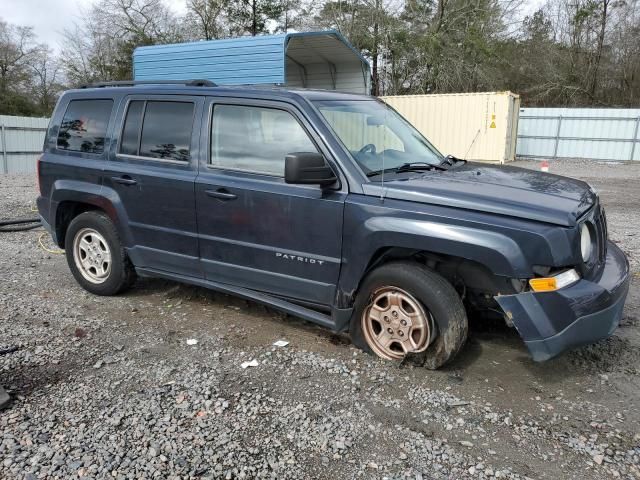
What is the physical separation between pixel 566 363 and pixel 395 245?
1504mm

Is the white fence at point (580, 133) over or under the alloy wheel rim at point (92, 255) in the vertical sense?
over

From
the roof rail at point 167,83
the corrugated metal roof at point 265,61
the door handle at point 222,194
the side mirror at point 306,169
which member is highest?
the corrugated metal roof at point 265,61

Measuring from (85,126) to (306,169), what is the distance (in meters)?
2.69

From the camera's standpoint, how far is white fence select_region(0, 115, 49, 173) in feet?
63.7

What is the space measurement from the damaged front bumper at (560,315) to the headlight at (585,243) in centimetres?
16

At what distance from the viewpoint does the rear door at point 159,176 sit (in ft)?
14.1

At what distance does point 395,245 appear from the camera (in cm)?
343

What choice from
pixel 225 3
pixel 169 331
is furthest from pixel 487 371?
pixel 225 3

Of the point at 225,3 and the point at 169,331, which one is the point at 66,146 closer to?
the point at 169,331

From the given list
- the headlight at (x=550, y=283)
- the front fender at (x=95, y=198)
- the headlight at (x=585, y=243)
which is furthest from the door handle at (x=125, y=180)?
the headlight at (x=585, y=243)

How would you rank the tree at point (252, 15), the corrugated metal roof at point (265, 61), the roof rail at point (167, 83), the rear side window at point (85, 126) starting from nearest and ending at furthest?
the roof rail at point (167, 83) → the rear side window at point (85, 126) → the corrugated metal roof at point (265, 61) → the tree at point (252, 15)

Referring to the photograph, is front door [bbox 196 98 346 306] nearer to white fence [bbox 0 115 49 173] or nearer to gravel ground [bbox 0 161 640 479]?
gravel ground [bbox 0 161 640 479]

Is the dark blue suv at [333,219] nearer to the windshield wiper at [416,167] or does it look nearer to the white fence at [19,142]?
the windshield wiper at [416,167]

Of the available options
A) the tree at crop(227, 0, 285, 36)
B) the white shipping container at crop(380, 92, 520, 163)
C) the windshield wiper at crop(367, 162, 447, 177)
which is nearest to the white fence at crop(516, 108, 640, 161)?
the white shipping container at crop(380, 92, 520, 163)
